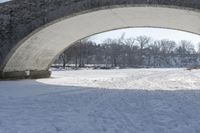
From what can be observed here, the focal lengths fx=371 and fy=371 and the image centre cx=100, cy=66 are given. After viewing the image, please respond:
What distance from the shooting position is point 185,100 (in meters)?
7.96

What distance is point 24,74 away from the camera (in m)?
16.9

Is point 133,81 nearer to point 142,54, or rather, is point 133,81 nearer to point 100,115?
point 100,115

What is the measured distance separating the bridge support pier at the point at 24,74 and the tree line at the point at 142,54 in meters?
40.1

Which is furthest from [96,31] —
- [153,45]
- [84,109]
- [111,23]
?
[153,45]

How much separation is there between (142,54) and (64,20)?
64.6m

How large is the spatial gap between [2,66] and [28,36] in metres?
1.80

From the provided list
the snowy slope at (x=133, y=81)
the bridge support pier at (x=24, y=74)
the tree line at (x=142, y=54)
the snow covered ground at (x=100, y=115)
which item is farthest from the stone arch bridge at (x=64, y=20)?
the tree line at (x=142, y=54)

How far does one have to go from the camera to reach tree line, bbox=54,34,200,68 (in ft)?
220

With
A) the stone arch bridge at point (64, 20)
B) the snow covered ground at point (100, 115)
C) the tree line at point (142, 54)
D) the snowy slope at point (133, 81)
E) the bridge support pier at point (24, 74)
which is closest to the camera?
the snow covered ground at point (100, 115)

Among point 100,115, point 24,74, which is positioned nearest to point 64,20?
point 24,74

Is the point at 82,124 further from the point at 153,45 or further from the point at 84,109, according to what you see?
the point at 153,45

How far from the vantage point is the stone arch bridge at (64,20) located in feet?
41.4

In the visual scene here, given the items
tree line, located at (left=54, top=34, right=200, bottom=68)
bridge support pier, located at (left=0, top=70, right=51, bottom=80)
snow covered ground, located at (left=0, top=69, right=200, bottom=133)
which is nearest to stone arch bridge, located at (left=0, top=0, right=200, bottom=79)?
bridge support pier, located at (left=0, top=70, right=51, bottom=80)

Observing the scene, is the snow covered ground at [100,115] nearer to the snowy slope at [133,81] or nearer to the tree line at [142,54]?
the snowy slope at [133,81]
